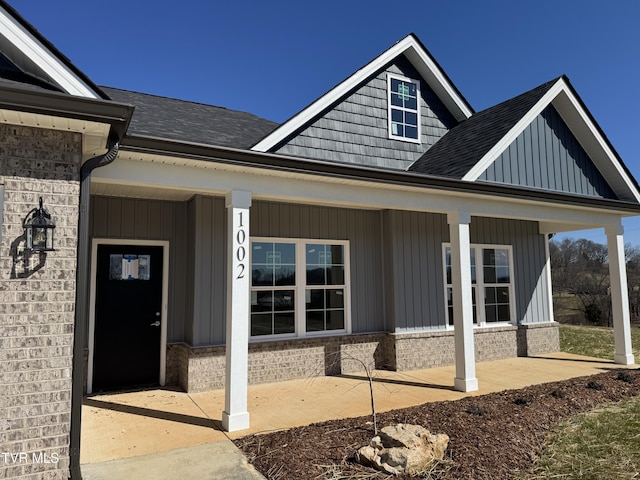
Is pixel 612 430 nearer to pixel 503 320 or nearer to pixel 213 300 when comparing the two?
pixel 503 320

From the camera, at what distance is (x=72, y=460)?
3619 millimetres

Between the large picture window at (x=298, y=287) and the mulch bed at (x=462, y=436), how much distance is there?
2665 millimetres

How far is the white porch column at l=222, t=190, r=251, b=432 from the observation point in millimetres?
4945

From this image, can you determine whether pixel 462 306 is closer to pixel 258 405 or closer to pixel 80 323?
pixel 258 405

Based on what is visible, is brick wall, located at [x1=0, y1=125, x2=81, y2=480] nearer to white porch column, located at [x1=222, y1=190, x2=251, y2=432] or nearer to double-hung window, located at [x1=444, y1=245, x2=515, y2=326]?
white porch column, located at [x1=222, y1=190, x2=251, y2=432]

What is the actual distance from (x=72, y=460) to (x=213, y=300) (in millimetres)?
3339

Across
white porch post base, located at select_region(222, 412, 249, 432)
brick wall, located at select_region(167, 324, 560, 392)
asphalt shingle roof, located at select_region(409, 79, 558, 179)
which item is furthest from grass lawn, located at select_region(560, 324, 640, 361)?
white porch post base, located at select_region(222, 412, 249, 432)

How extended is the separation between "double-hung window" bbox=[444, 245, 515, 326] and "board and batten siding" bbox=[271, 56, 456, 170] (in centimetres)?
246

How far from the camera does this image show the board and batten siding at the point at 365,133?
25.9ft

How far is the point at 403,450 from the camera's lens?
3789 mm

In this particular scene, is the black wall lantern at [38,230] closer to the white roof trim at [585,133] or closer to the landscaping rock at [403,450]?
the landscaping rock at [403,450]

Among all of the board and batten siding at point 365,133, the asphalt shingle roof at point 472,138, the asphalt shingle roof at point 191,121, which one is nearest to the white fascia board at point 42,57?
the asphalt shingle roof at point 191,121

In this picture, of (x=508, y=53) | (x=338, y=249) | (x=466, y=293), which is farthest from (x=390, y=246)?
(x=508, y=53)

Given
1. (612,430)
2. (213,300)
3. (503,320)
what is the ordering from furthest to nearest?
(503,320) → (213,300) → (612,430)
